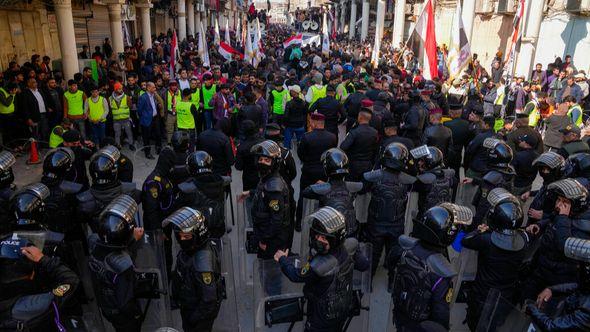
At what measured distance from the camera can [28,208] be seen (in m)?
3.45

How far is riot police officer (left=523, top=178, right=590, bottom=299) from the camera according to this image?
3.82 meters

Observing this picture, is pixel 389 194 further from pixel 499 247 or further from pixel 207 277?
pixel 207 277

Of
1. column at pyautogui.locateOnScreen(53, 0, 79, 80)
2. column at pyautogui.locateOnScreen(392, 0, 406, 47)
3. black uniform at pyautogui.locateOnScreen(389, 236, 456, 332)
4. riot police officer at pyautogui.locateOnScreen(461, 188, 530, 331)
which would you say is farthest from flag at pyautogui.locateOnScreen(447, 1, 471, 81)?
column at pyautogui.locateOnScreen(392, 0, 406, 47)

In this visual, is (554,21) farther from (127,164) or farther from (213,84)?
(127,164)

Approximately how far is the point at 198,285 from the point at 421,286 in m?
1.64

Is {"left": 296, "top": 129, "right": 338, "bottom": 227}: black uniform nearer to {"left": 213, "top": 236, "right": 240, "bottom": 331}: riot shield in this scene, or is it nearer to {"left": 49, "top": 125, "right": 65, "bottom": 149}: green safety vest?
{"left": 213, "top": 236, "right": 240, "bottom": 331}: riot shield

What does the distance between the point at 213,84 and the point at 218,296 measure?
697 centimetres

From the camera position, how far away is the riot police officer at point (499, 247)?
362cm

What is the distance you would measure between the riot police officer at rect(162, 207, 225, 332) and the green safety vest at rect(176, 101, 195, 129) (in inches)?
215

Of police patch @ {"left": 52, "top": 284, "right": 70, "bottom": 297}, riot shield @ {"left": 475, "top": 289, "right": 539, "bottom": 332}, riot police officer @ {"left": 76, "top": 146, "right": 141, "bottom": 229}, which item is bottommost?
riot shield @ {"left": 475, "top": 289, "right": 539, "bottom": 332}

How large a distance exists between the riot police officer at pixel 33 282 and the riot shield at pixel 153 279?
0.74m

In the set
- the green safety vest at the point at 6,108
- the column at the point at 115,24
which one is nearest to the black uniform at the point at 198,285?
the green safety vest at the point at 6,108

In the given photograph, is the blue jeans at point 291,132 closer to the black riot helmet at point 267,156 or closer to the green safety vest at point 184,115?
the green safety vest at point 184,115

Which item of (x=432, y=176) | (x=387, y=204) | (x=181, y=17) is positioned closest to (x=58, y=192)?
(x=387, y=204)
